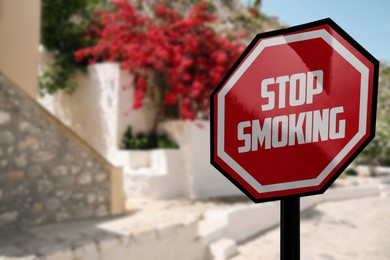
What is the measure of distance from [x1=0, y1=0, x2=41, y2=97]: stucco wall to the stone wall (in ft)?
4.31

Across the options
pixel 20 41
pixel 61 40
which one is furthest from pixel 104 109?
pixel 20 41

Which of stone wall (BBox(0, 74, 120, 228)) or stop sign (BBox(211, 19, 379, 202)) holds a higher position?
stop sign (BBox(211, 19, 379, 202))

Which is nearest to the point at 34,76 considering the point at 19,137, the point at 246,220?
the point at 19,137

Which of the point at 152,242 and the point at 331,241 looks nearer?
the point at 152,242

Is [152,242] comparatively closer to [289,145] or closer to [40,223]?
[40,223]

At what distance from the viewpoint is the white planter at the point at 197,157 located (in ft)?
30.2

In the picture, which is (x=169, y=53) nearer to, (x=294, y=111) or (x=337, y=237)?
(x=337, y=237)

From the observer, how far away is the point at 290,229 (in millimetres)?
849

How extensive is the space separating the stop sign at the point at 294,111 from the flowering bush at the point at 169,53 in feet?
26.0

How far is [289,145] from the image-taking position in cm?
87

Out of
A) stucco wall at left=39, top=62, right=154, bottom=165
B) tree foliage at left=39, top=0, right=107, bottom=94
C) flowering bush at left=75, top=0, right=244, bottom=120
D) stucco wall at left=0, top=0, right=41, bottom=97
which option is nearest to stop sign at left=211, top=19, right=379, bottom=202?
stucco wall at left=0, top=0, right=41, bottom=97

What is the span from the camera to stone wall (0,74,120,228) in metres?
4.50

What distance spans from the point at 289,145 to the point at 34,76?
5987 millimetres

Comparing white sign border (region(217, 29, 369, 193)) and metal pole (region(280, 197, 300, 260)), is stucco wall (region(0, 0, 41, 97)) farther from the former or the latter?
metal pole (region(280, 197, 300, 260))
